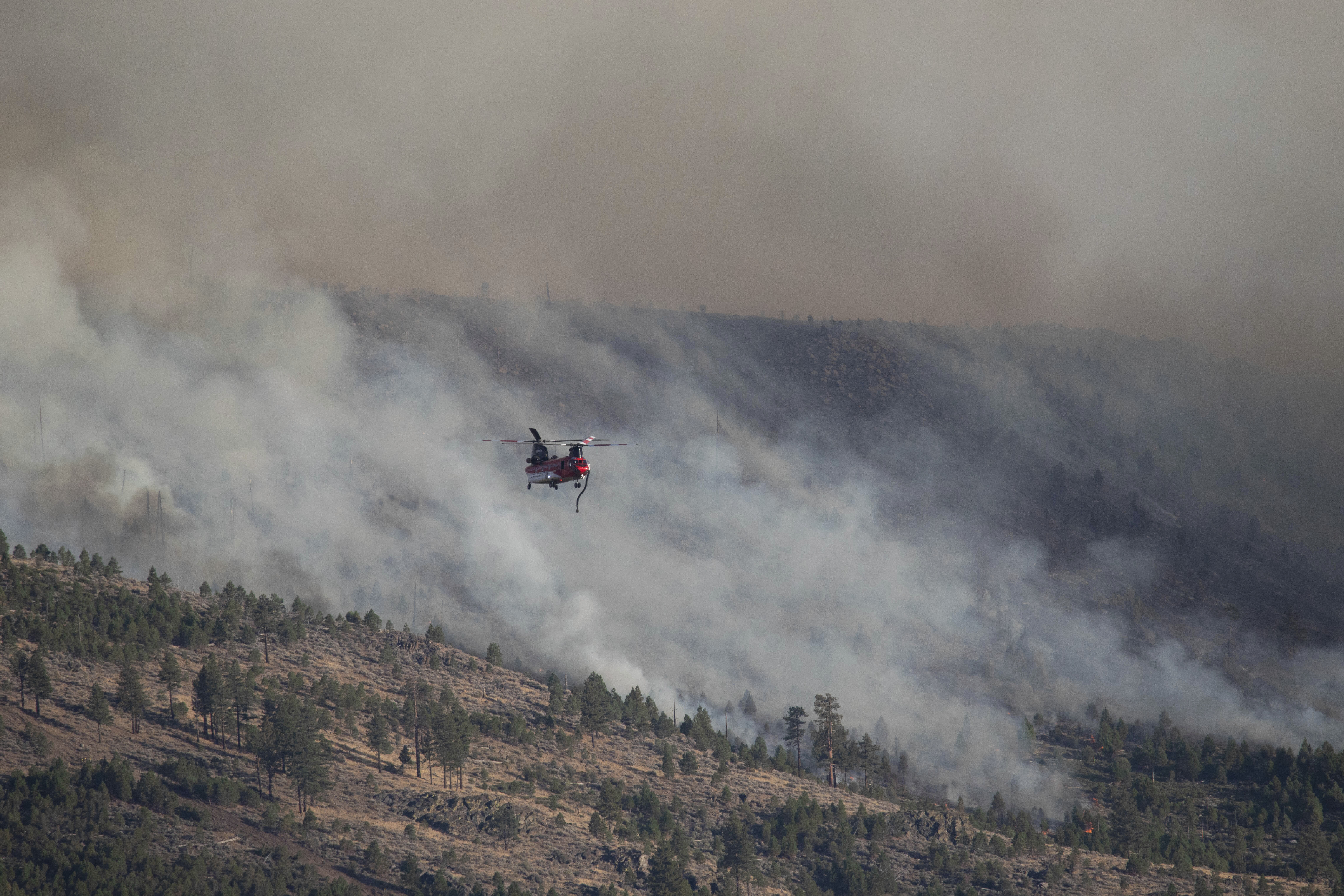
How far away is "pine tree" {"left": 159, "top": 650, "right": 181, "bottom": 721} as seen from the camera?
589 feet

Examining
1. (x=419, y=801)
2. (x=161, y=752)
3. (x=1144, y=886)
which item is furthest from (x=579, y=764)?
(x=1144, y=886)

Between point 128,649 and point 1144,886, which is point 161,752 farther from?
point 1144,886

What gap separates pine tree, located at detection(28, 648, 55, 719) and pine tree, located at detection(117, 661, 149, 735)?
848 centimetres

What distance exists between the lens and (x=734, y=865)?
565ft

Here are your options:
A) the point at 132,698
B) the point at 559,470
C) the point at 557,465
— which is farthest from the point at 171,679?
the point at 559,470

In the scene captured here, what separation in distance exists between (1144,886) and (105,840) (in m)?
131

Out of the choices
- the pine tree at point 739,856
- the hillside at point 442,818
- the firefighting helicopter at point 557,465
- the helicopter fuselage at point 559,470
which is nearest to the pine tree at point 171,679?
the hillside at point 442,818

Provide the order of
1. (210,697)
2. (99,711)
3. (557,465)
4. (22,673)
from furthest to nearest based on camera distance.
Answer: (210,697) < (22,673) < (99,711) < (557,465)

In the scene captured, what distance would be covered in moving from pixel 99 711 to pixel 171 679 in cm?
1191

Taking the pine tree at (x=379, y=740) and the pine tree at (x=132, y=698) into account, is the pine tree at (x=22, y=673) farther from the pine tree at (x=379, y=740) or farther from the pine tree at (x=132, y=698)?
the pine tree at (x=379, y=740)

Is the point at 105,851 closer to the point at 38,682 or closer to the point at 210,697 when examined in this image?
the point at 38,682

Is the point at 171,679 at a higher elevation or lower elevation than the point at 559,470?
lower

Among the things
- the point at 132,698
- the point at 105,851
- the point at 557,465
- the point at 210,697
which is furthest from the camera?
the point at 210,697

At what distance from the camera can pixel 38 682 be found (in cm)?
16800
